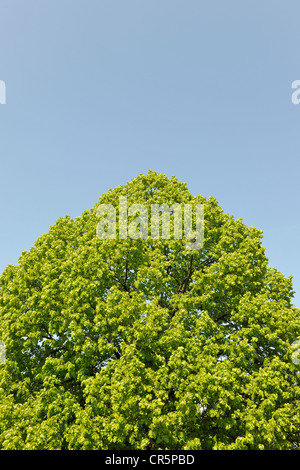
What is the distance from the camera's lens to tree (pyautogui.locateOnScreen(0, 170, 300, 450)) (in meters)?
12.3

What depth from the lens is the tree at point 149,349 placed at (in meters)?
12.3

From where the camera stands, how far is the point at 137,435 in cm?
1234

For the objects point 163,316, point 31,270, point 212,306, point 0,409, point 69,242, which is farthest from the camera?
point 69,242

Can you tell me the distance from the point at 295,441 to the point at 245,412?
3825 mm

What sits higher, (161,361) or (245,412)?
(161,361)

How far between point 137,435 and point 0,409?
6.44 metres

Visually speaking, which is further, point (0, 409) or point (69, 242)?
point (69, 242)

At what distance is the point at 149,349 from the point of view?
14.4m

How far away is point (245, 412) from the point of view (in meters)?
12.5

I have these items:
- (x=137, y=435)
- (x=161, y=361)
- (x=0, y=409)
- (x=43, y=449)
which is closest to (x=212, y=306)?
(x=161, y=361)

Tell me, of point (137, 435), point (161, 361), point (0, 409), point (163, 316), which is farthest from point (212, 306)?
point (0, 409)

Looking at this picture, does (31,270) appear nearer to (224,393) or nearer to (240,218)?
(224,393)
